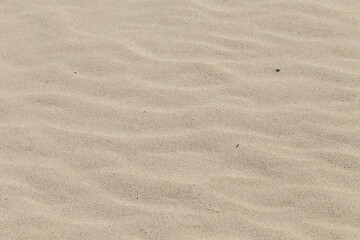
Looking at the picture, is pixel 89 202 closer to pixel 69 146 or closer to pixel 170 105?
pixel 69 146

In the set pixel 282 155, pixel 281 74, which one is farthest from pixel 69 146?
pixel 281 74

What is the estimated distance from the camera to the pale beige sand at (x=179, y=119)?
2.70m

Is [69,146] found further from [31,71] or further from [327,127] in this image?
[327,127]

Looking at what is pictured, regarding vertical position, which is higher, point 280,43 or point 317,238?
point 280,43

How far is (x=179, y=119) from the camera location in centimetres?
320

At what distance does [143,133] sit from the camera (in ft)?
10.3

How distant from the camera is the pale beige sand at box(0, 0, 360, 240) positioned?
270 centimetres

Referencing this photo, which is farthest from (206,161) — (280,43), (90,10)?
(90,10)

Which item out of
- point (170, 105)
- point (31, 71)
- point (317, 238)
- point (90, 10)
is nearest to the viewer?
point (317, 238)

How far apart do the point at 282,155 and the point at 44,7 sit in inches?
81.6

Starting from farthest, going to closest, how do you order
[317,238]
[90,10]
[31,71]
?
[90,10], [31,71], [317,238]

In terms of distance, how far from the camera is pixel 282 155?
2971mm

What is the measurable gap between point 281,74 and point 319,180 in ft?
2.77

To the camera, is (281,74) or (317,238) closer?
(317,238)
